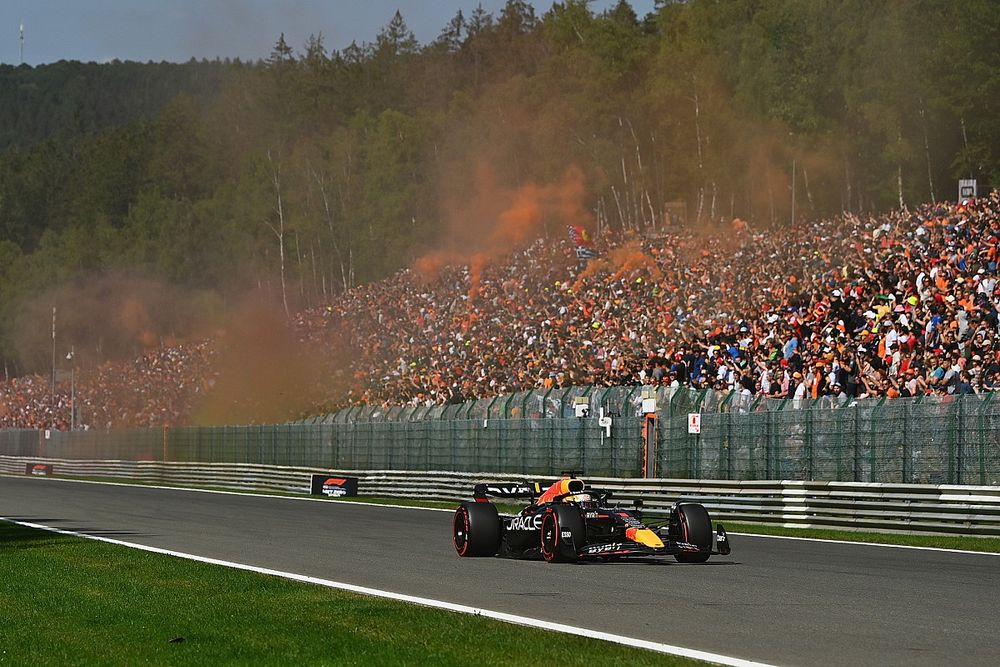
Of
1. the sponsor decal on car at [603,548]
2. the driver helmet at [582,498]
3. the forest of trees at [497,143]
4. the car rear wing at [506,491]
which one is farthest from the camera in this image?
the forest of trees at [497,143]

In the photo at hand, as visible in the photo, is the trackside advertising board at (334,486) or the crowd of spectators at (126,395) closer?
the trackside advertising board at (334,486)

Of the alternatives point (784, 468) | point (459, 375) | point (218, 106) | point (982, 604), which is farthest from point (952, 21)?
point (218, 106)

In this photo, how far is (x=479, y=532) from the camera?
660 inches

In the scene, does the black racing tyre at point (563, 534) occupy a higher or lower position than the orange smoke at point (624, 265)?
lower

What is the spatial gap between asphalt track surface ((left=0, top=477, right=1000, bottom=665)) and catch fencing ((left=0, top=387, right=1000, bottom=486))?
265 centimetres

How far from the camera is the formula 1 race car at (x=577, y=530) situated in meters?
15.6

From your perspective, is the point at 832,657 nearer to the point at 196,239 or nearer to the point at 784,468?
the point at 784,468

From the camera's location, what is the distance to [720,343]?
31938mm

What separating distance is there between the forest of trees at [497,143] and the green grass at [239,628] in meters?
40.4

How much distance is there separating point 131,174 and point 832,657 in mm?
134465

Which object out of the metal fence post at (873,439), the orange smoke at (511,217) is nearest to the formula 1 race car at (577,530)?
the metal fence post at (873,439)

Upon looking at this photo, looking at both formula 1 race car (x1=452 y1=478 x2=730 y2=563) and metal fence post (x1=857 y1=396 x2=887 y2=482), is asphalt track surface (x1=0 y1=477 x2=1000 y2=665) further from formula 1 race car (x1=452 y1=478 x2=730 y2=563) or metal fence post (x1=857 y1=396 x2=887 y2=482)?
metal fence post (x1=857 y1=396 x2=887 y2=482)

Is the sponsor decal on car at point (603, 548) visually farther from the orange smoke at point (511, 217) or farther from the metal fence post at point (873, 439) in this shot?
the orange smoke at point (511, 217)

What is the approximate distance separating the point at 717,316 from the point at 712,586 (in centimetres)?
2129
